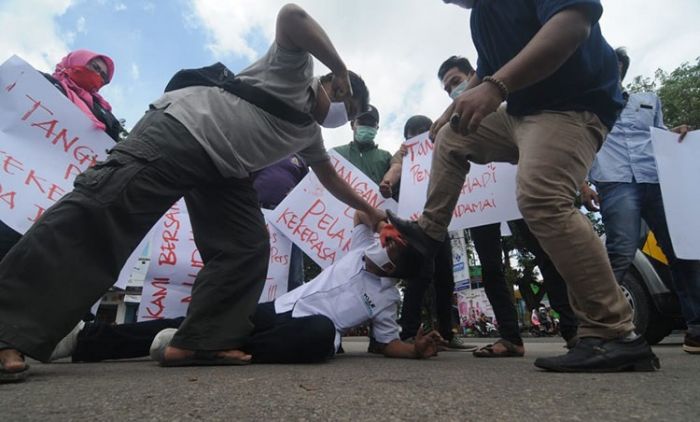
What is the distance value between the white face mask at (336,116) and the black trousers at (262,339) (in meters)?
1.03

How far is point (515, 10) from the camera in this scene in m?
1.85

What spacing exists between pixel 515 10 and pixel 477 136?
1.79 ft

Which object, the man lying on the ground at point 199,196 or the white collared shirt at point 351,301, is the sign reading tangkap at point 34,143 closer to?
the man lying on the ground at point 199,196

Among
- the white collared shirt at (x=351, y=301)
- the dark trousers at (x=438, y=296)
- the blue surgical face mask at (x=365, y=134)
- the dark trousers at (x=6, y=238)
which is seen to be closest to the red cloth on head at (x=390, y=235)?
the white collared shirt at (x=351, y=301)

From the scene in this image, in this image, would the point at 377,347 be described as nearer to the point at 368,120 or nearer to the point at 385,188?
the point at 385,188

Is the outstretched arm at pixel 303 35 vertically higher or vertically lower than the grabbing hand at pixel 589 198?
higher

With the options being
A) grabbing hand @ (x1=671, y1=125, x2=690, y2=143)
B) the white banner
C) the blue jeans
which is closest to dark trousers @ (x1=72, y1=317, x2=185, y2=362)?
the blue jeans

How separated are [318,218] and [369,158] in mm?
711

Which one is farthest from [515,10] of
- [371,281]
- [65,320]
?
[65,320]

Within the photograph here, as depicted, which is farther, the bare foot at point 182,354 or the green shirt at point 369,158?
the green shirt at point 369,158

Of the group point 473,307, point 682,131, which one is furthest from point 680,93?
point 682,131

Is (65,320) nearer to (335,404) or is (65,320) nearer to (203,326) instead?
(203,326)

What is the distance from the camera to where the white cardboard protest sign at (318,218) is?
3.48 meters

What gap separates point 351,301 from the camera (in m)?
2.45
